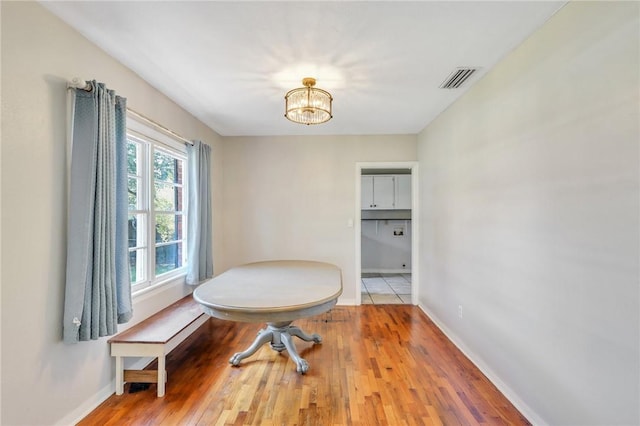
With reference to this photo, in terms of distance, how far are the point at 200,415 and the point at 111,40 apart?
248 cm

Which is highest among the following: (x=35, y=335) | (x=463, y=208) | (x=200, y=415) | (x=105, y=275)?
(x=463, y=208)

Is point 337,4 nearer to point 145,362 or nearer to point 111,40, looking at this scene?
point 111,40

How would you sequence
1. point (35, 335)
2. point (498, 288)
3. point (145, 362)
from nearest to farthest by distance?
point (35, 335) → point (498, 288) → point (145, 362)

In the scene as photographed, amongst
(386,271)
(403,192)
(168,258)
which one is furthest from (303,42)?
(386,271)

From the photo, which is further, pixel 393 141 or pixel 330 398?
pixel 393 141

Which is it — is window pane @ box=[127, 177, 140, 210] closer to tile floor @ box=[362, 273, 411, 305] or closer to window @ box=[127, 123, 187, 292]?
window @ box=[127, 123, 187, 292]

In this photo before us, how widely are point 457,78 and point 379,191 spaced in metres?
3.80

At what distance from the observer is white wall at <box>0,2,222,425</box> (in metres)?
1.39

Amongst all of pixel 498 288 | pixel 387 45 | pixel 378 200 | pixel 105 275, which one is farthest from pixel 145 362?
pixel 378 200

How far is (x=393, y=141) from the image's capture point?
407cm

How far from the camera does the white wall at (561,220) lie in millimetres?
1244

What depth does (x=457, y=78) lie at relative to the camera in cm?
237

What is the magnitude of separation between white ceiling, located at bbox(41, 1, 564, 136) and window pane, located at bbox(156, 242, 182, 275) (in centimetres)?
152

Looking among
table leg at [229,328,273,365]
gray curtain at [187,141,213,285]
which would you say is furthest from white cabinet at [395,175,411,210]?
table leg at [229,328,273,365]
